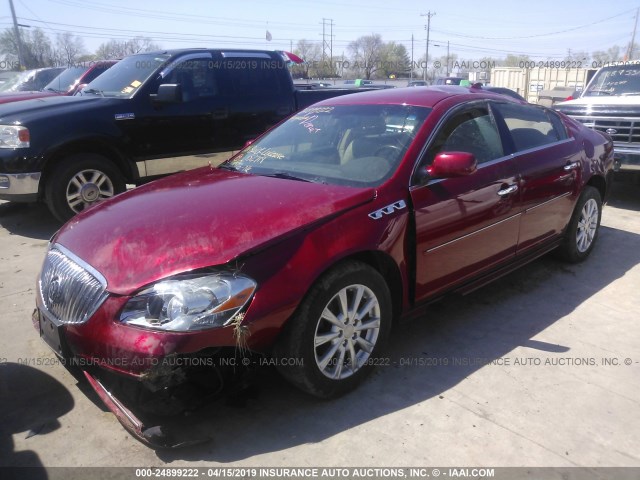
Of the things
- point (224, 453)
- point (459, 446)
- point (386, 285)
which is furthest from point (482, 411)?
point (224, 453)

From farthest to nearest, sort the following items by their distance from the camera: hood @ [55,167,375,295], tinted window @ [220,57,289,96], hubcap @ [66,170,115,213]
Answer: tinted window @ [220,57,289,96]
hubcap @ [66,170,115,213]
hood @ [55,167,375,295]

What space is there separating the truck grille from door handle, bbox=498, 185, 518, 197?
4.55 metres

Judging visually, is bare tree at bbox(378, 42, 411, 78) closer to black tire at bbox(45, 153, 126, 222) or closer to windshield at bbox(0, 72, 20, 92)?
windshield at bbox(0, 72, 20, 92)

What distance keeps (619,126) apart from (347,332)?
6.51 m

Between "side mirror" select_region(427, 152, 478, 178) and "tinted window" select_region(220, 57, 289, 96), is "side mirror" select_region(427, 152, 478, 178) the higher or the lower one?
the lower one

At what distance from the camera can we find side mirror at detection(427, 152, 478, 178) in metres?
3.24

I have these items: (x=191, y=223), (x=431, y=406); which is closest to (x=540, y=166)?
(x=431, y=406)

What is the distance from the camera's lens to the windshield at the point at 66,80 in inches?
446

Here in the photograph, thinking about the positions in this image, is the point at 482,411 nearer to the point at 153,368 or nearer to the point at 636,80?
the point at 153,368

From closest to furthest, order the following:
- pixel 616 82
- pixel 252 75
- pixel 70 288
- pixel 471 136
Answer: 1. pixel 70 288
2. pixel 471 136
3. pixel 252 75
4. pixel 616 82

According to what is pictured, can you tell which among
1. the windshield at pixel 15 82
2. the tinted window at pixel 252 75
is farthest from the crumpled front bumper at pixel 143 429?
the windshield at pixel 15 82

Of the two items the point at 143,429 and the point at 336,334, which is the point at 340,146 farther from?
the point at 143,429

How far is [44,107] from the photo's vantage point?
5949 mm

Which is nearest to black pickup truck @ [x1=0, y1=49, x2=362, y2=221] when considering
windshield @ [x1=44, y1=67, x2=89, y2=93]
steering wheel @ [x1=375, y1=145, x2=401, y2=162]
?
steering wheel @ [x1=375, y1=145, x2=401, y2=162]
